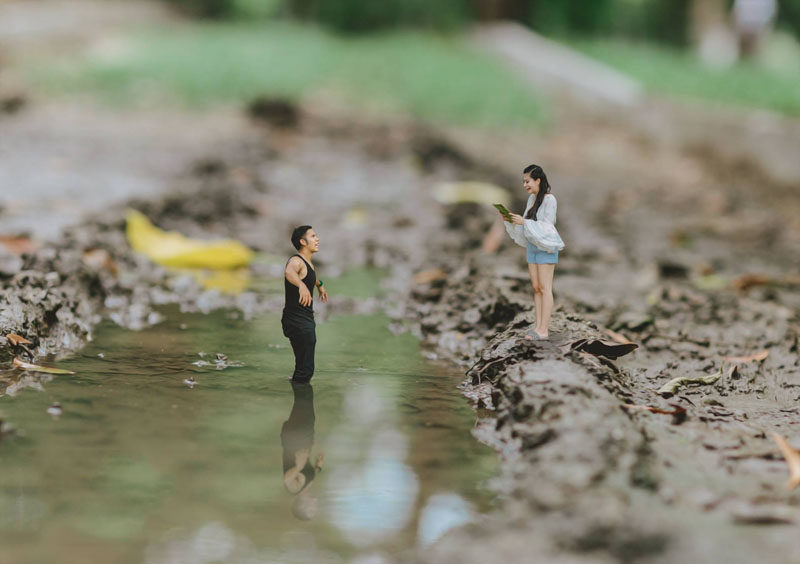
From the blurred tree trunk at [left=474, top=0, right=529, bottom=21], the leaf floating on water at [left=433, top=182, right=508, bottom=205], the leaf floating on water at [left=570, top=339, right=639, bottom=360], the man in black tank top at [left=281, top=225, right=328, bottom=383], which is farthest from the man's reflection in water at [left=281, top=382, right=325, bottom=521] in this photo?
the blurred tree trunk at [left=474, top=0, right=529, bottom=21]

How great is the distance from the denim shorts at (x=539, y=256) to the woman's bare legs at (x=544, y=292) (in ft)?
0.06

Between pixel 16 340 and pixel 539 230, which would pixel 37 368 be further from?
pixel 539 230

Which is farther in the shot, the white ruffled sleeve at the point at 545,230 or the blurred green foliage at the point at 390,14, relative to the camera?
the blurred green foliage at the point at 390,14

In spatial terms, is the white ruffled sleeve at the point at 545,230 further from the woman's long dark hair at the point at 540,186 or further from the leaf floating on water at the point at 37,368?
the leaf floating on water at the point at 37,368


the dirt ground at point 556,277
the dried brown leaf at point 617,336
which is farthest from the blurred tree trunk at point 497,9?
the dried brown leaf at point 617,336

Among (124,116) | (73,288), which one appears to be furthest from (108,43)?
(73,288)

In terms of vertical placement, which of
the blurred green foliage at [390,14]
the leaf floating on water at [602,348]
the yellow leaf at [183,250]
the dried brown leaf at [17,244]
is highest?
the blurred green foliage at [390,14]

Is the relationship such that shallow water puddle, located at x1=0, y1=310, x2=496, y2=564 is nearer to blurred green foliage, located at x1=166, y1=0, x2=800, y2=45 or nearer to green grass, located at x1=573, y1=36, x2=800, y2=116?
green grass, located at x1=573, y1=36, x2=800, y2=116

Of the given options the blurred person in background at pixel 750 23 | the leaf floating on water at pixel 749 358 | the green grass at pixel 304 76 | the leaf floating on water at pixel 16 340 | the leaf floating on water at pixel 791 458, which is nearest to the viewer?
the leaf floating on water at pixel 791 458

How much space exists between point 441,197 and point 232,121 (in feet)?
13.9

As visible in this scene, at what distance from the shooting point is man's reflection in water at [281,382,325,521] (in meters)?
2.18

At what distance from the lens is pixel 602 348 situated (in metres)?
3.10

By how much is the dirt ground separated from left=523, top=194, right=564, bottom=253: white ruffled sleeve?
383 mm

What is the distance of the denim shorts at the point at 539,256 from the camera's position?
112 inches
